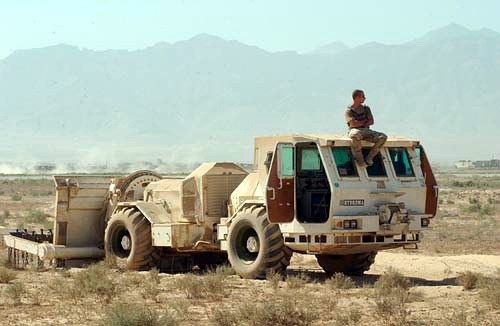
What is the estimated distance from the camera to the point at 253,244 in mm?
17688

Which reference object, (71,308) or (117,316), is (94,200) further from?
(117,316)

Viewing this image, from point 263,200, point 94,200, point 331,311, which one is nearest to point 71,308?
point 331,311

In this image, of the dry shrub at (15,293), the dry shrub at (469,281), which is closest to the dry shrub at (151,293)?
the dry shrub at (15,293)

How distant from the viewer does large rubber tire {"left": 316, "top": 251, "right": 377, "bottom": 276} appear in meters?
18.7

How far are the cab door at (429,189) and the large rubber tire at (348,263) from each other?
183 cm

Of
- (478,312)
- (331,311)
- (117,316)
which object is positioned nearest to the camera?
(117,316)

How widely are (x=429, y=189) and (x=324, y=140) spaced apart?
7.03 feet

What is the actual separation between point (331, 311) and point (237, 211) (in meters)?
4.98

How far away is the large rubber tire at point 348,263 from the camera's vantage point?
61.4 feet

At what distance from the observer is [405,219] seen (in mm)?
16797

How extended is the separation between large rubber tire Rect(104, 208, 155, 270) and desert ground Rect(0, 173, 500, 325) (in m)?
0.35

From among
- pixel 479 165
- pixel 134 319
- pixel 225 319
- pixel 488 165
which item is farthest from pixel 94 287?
pixel 488 165

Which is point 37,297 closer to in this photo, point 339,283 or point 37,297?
point 37,297

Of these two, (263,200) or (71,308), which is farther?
(263,200)
